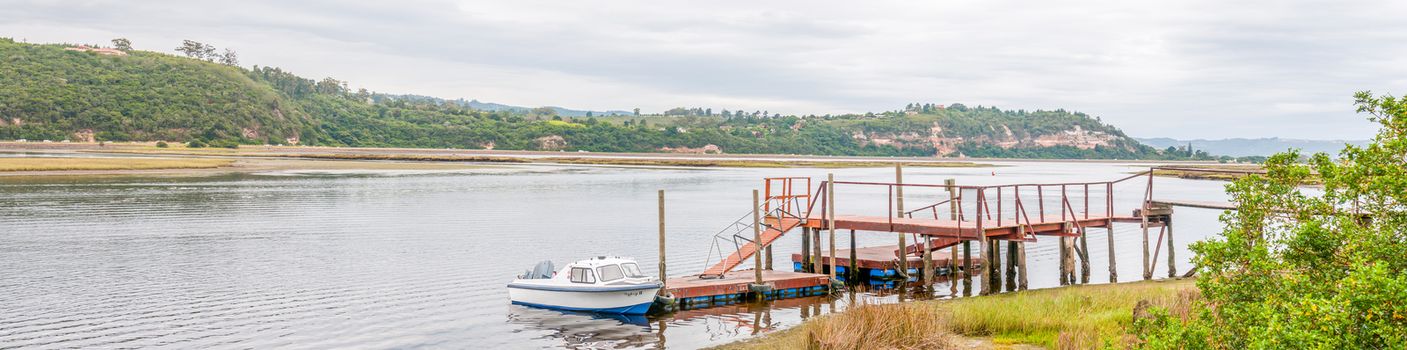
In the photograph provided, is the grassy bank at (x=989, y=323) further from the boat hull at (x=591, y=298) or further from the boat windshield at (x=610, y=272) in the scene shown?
the boat windshield at (x=610, y=272)

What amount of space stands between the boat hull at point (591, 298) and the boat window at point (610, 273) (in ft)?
1.72

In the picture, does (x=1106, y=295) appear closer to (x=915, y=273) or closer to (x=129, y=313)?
(x=915, y=273)

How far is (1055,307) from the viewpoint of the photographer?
2094cm

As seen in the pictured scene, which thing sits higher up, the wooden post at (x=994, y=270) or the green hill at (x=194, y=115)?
the green hill at (x=194, y=115)

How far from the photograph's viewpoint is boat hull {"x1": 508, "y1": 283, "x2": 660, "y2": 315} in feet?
78.1

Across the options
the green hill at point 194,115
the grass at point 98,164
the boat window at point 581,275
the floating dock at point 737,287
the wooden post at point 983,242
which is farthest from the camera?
the green hill at point 194,115

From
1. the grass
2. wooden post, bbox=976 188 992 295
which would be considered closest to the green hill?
the grass

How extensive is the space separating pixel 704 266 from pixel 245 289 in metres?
14.0

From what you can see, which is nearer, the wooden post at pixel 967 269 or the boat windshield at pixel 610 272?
the boat windshield at pixel 610 272

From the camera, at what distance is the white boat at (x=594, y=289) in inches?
939

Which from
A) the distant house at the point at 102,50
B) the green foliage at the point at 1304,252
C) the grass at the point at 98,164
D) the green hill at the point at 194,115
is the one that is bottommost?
the green foliage at the point at 1304,252

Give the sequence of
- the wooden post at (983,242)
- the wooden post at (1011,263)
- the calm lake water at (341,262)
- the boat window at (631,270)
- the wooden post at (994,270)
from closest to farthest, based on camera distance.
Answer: the calm lake water at (341,262)
the boat window at (631,270)
the wooden post at (983,242)
the wooden post at (994,270)
the wooden post at (1011,263)

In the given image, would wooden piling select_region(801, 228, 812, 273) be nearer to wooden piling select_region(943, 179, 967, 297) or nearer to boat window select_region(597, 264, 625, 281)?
wooden piling select_region(943, 179, 967, 297)

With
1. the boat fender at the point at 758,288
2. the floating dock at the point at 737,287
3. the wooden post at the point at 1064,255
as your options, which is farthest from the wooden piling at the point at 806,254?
the wooden post at the point at 1064,255
